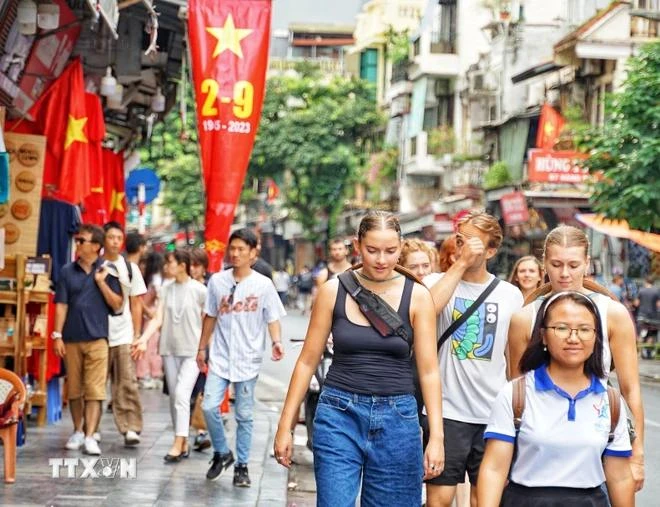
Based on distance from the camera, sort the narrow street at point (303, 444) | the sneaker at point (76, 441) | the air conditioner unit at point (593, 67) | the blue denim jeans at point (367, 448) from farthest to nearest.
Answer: the air conditioner unit at point (593, 67) → the sneaker at point (76, 441) → the narrow street at point (303, 444) → the blue denim jeans at point (367, 448)

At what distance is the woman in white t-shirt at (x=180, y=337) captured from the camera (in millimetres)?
11688

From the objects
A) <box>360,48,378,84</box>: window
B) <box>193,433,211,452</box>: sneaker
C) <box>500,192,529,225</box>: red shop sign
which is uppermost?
<box>360,48,378,84</box>: window

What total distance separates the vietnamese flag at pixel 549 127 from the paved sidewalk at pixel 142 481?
25126 millimetres

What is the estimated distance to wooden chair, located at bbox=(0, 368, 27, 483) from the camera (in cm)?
979

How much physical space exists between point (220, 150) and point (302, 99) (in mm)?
49498

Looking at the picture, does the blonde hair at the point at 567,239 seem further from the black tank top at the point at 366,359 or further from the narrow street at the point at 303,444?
the narrow street at the point at 303,444

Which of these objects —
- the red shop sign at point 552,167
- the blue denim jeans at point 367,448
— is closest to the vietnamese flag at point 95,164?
the blue denim jeans at point 367,448

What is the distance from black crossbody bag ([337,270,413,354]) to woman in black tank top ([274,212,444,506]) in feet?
0.09

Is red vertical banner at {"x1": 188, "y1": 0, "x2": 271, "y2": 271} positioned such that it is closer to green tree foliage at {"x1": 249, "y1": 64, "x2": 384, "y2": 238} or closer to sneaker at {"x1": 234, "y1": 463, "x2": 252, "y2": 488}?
sneaker at {"x1": 234, "y1": 463, "x2": 252, "y2": 488}

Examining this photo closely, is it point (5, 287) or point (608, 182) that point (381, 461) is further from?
point (608, 182)

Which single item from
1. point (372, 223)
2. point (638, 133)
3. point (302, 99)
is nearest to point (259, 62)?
point (372, 223)

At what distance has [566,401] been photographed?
5172 millimetres

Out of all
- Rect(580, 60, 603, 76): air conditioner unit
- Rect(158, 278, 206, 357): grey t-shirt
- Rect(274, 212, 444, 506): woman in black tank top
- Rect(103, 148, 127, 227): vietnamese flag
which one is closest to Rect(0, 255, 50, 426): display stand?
Rect(158, 278, 206, 357): grey t-shirt

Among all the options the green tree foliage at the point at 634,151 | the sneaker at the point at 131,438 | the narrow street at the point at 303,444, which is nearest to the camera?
the narrow street at the point at 303,444
